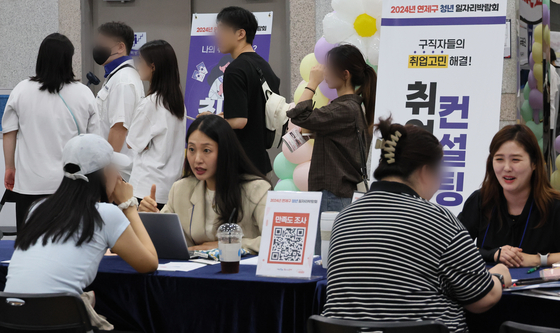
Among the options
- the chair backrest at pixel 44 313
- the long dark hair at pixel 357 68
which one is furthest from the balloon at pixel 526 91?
the chair backrest at pixel 44 313

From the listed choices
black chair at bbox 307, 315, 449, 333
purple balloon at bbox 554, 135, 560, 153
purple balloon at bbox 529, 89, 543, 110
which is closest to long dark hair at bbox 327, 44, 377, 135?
purple balloon at bbox 529, 89, 543, 110

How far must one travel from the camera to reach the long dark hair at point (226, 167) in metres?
2.58

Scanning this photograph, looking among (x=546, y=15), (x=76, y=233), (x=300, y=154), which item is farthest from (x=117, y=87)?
(x=546, y=15)

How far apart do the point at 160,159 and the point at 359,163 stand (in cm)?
110

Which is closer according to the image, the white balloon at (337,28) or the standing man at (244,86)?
the standing man at (244,86)

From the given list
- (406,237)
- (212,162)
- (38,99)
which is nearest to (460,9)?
(212,162)

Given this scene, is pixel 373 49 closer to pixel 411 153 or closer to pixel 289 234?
pixel 289 234

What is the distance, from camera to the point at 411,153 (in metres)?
1.70

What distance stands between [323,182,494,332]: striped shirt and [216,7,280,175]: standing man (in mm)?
1698

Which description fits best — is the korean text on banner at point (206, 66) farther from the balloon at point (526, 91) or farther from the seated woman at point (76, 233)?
the seated woman at point (76, 233)

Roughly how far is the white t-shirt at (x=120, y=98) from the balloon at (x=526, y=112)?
7.59 feet

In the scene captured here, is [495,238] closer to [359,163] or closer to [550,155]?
[359,163]

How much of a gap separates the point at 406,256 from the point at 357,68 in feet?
5.49

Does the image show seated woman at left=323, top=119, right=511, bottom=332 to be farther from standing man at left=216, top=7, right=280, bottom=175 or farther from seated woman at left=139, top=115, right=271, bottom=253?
standing man at left=216, top=7, right=280, bottom=175
